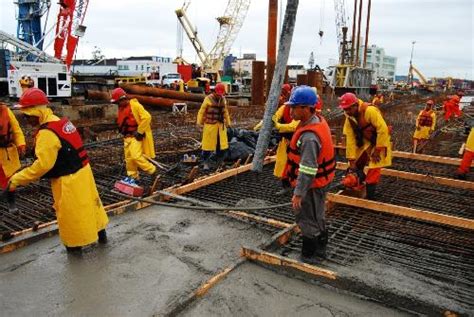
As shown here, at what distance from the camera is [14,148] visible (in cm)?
484

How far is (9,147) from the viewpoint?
15.7 feet

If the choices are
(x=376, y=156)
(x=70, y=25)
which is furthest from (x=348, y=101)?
(x=70, y=25)

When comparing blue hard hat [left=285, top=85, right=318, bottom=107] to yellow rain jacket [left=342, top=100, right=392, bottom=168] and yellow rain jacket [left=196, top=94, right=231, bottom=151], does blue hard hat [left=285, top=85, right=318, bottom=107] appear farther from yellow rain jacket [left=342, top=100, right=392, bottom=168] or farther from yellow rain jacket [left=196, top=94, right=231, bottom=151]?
yellow rain jacket [left=196, top=94, right=231, bottom=151]

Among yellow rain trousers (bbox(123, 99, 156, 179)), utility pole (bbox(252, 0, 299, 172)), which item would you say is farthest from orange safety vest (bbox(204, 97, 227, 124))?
yellow rain trousers (bbox(123, 99, 156, 179))

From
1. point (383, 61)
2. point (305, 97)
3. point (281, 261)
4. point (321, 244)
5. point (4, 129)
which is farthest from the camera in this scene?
point (383, 61)

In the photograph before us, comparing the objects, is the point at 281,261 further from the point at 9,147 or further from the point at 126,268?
the point at 9,147

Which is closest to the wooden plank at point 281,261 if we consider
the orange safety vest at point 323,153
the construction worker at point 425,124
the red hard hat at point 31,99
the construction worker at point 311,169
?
the construction worker at point 311,169

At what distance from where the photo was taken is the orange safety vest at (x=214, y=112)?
7195 millimetres

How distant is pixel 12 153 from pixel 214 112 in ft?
11.3

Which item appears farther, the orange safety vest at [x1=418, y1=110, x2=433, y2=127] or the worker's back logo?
the orange safety vest at [x1=418, y1=110, x2=433, y2=127]

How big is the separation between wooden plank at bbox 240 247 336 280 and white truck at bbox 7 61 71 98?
1556cm

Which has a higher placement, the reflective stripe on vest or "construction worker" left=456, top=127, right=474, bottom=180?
the reflective stripe on vest

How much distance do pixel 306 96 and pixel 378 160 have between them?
2.27 meters

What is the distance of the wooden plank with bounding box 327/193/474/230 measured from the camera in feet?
14.1
